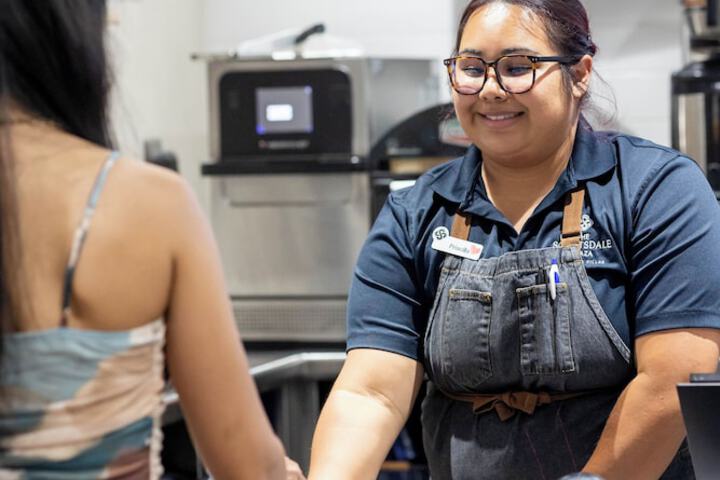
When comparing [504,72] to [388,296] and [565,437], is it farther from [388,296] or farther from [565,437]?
[565,437]

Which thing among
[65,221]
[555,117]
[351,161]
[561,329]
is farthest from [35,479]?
[351,161]

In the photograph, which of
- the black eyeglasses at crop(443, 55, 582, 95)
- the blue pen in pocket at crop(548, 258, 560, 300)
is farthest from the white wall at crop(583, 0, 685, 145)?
the blue pen in pocket at crop(548, 258, 560, 300)

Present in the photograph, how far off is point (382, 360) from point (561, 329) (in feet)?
0.93

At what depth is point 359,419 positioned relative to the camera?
1.78 m

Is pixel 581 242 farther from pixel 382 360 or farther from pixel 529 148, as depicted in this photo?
pixel 382 360

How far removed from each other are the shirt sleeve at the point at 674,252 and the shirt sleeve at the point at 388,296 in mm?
349

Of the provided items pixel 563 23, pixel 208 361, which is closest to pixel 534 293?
pixel 563 23

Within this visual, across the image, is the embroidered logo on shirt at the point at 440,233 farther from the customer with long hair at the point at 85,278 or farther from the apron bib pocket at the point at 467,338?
the customer with long hair at the point at 85,278

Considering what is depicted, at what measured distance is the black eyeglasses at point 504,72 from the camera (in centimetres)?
183

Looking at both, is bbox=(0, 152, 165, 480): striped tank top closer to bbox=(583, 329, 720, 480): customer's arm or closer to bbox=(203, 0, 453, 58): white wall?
bbox=(583, 329, 720, 480): customer's arm

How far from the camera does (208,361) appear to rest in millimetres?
1150

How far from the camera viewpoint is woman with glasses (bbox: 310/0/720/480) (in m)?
1.72

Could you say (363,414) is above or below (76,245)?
below

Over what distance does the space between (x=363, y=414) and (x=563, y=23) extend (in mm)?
700
